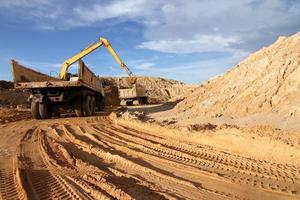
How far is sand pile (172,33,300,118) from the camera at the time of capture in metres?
11.7

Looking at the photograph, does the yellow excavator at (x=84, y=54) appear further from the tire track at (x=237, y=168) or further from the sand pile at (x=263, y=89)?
the tire track at (x=237, y=168)

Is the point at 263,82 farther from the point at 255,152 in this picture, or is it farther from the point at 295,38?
the point at 255,152

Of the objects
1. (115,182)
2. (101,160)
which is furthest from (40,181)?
(101,160)

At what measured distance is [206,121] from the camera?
1343 cm

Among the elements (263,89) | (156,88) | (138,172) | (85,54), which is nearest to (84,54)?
(85,54)

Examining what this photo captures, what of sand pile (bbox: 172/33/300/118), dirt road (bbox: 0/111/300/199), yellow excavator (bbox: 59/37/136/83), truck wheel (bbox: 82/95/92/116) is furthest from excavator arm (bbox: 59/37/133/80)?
dirt road (bbox: 0/111/300/199)

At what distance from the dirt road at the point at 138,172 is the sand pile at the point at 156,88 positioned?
37.5 m

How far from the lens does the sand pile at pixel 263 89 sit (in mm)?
11727

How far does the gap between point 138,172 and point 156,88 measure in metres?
56.6

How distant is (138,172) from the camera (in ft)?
22.5

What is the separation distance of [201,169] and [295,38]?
1015 cm

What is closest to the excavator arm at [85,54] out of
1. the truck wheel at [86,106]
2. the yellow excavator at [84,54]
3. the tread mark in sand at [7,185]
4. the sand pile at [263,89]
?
the yellow excavator at [84,54]

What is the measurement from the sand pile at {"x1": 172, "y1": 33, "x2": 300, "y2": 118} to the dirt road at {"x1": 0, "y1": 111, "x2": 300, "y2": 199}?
3271 mm

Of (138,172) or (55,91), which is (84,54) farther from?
(138,172)
